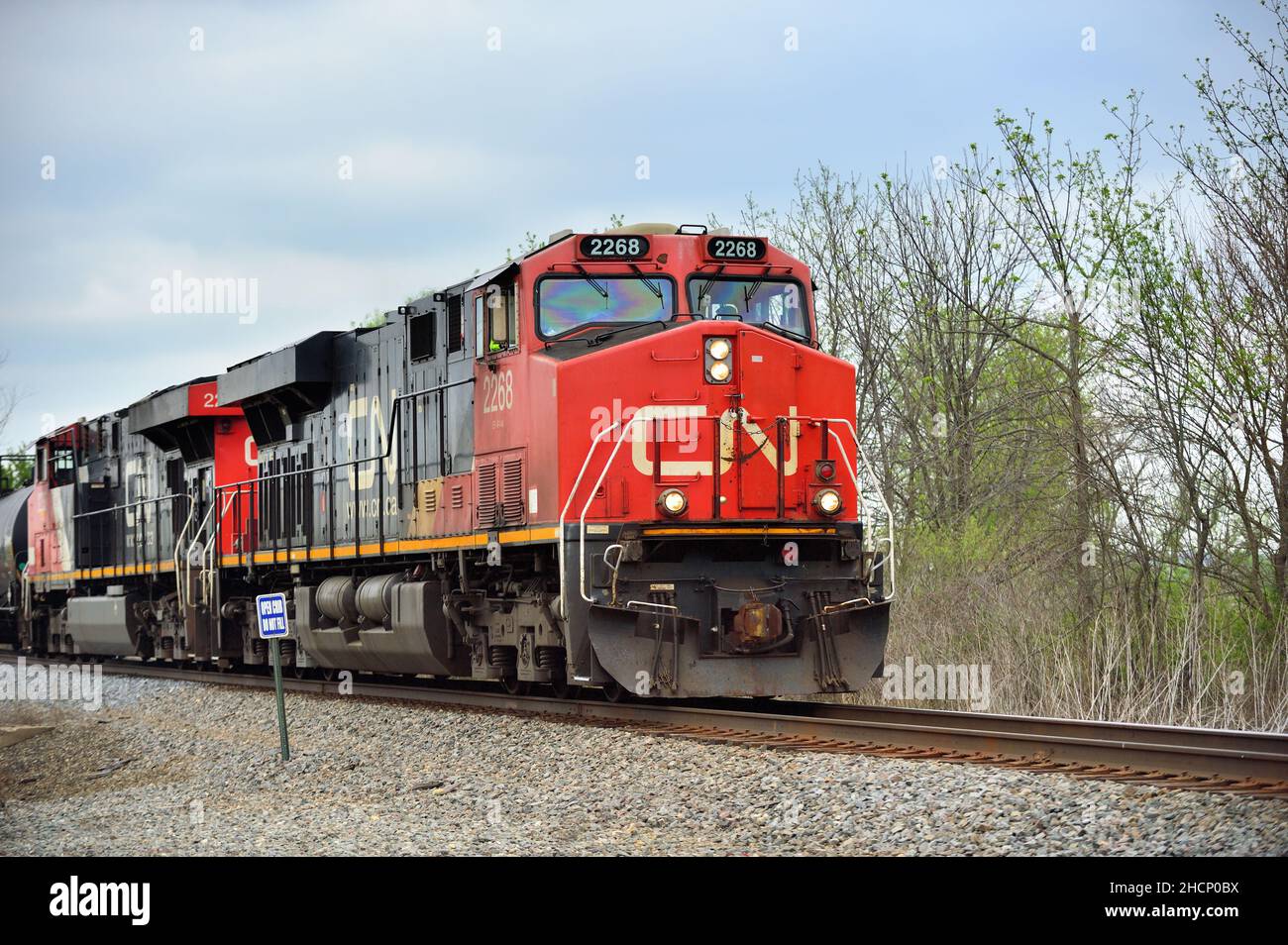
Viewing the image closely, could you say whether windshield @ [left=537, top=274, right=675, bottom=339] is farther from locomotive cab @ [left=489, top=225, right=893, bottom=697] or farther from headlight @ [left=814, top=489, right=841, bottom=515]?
headlight @ [left=814, top=489, right=841, bottom=515]

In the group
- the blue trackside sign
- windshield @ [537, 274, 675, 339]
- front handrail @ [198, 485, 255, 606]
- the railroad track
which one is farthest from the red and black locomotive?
front handrail @ [198, 485, 255, 606]

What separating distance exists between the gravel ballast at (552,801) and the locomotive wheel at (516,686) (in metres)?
0.74

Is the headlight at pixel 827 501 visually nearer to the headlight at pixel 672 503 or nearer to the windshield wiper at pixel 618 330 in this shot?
the headlight at pixel 672 503

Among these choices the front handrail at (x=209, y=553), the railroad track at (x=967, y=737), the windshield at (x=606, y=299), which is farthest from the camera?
the front handrail at (x=209, y=553)

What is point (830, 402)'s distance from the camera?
1175 cm

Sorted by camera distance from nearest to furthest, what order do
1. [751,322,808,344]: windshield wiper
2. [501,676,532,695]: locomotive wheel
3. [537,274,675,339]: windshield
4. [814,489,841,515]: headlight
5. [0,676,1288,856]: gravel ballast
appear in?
[0,676,1288,856]: gravel ballast → [814,489,841,515]: headlight → [537,274,675,339]: windshield → [751,322,808,344]: windshield wiper → [501,676,532,695]: locomotive wheel

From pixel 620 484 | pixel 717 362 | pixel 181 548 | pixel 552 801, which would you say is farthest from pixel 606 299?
pixel 181 548

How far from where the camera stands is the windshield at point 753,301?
11.7m

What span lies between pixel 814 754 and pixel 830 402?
140 inches

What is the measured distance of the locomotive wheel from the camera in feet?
43.9

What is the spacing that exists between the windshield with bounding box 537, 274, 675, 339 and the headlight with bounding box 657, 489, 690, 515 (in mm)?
1616

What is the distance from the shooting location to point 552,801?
8.73 metres

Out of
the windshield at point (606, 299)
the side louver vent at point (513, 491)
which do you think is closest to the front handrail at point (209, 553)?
the side louver vent at point (513, 491)
